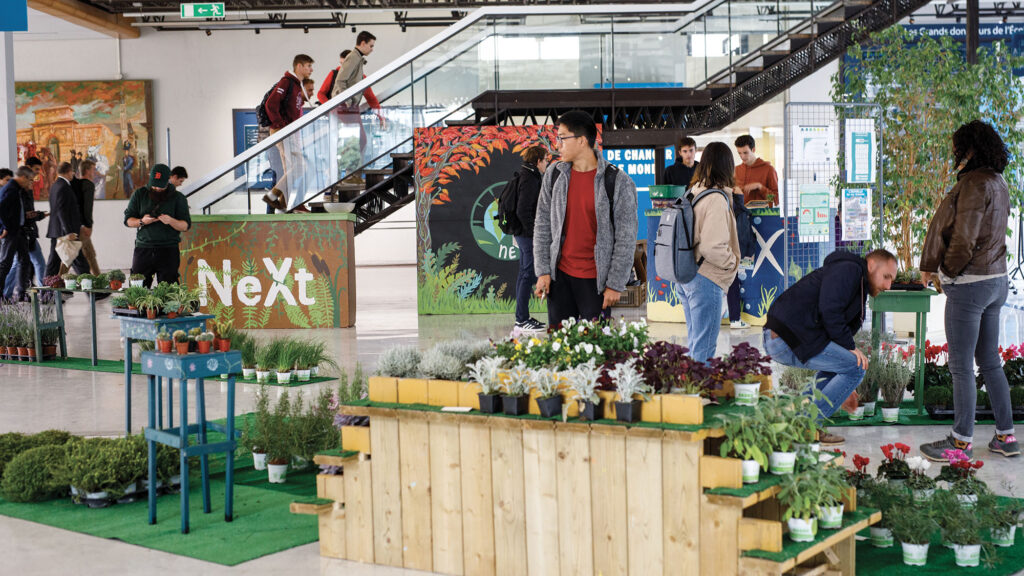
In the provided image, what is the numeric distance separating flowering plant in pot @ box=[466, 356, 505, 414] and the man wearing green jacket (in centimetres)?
617

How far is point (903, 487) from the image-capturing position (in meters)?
4.12

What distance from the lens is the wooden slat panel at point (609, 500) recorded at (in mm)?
3328

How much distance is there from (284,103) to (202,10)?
189 inches

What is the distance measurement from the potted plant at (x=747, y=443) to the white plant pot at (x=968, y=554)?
89 centimetres

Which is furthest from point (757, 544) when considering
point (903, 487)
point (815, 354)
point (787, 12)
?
point (787, 12)

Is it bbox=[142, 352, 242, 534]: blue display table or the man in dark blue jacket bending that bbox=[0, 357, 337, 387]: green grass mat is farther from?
the man in dark blue jacket bending

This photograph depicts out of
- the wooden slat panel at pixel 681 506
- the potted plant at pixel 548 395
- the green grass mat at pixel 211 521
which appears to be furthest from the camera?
the green grass mat at pixel 211 521

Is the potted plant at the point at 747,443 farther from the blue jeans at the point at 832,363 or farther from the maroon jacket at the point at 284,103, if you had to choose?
the maroon jacket at the point at 284,103

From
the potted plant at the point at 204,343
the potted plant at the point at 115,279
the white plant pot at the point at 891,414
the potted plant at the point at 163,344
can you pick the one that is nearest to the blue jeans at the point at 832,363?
the white plant pot at the point at 891,414

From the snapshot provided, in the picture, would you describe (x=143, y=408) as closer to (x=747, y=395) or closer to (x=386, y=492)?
(x=386, y=492)

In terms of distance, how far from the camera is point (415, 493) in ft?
12.1

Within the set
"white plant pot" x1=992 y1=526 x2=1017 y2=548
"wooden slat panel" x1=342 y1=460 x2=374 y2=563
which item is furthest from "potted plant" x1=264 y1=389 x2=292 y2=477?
"white plant pot" x1=992 y1=526 x2=1017 y2=548

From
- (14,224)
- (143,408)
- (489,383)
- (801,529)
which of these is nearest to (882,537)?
(801,529)

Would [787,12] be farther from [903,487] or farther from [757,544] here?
[757,544]
